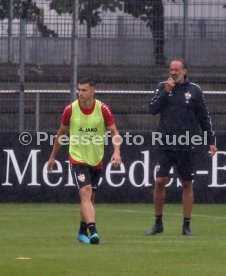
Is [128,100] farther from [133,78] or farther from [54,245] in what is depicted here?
[54,245]

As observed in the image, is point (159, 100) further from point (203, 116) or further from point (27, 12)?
point (27, 12)

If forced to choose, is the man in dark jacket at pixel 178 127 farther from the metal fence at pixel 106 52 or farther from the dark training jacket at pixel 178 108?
the metal fence at pixel 106 52

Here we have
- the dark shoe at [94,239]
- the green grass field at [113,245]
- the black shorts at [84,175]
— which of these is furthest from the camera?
the black shorts at [84,175]

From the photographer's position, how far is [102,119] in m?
11.9

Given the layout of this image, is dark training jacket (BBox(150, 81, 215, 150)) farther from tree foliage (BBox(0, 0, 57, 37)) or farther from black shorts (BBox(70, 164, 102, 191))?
tree foliage (BBox(0, 0, 57, 37))

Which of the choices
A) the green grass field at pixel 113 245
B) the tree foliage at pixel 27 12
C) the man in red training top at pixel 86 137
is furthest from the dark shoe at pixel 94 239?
the tree foliage at pixel 27 12

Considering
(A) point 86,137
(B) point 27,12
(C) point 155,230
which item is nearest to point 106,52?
(B) point 27,12

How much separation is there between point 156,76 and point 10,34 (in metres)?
2.60

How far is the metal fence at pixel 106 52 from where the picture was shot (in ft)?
60.1

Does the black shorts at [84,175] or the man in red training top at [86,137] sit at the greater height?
the man in red training top at [86,137]

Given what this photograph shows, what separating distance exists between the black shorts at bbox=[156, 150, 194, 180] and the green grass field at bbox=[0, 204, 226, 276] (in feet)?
2.33

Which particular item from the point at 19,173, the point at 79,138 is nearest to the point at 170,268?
the point at 79,138

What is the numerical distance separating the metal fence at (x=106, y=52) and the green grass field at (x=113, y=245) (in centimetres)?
236

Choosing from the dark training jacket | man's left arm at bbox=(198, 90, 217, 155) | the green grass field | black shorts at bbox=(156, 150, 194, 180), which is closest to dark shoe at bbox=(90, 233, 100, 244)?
the green grass field
